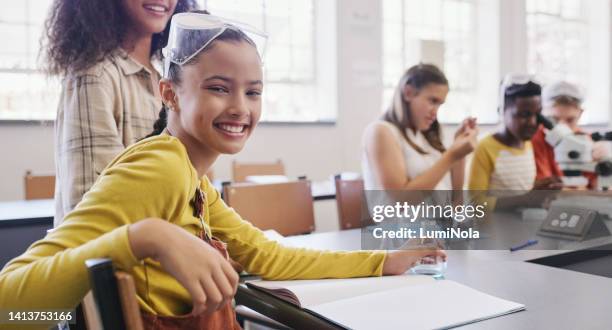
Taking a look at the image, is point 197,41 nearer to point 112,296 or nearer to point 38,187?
point 112,296

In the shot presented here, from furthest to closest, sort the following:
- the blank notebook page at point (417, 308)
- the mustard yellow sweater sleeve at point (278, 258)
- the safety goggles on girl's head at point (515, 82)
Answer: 1. the safety goggles on girl's head at point (515, 82)
2. the mustard yellow sweater sleeve at point (278, 258)
3. the blank notebook page at point (417, 308)

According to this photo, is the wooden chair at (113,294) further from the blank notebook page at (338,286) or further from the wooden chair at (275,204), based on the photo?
the wooden chair at (275,204)

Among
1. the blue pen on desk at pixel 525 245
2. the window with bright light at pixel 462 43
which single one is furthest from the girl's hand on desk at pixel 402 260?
the window with bright light at pixel 462 43

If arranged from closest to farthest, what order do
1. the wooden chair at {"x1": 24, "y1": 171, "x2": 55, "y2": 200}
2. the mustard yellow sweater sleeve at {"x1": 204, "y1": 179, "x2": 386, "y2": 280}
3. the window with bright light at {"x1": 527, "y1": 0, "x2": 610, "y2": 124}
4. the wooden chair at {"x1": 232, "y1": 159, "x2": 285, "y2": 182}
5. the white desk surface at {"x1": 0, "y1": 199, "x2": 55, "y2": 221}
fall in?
the mustard yellow sweater sleeve at {"x1": 204, "y1": 179, "x2": 386, "y2": 280} → the white desk surface at {"x1": 0, "y1": 199, "x2": 55, "y2": 221} → the wooden chair at {"x1": 24, "y1": 171, "x2": 55, "y2": 200} → the wooden chair at {"x1": 232, "y1": 159, "x2": 285, "y2": 182} → the window with bright light at {"x1": 527, "y1": 0, "x2": 610, "y2": 124}

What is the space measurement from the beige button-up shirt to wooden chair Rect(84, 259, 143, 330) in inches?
27.7

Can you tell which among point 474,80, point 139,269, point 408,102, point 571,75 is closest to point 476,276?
point 139,269

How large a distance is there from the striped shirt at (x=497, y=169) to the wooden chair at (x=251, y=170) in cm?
167

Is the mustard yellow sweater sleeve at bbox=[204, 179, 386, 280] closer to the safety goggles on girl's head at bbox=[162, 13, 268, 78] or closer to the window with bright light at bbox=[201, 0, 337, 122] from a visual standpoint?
the safety goggles on girl's head at bbox=[162, 13, 268, 78]

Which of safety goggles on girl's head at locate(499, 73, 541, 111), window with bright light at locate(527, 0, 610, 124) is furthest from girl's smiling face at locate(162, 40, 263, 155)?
window with bright light at locate(527, 0, 610, 124)

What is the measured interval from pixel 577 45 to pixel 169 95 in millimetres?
7670

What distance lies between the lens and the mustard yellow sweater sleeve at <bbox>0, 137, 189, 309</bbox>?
0.59m

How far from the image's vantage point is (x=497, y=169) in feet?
7.70

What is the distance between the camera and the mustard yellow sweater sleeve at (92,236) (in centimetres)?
59

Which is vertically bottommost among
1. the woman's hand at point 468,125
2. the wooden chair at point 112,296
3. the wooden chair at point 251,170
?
the wooden chair at point 251,170
